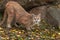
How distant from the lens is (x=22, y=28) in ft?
30.6

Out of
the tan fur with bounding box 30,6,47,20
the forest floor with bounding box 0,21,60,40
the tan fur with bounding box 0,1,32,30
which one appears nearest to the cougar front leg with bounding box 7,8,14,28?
Answer: the tan fur with bounding box 0,1,32,30

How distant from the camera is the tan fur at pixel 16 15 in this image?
29.2 feet

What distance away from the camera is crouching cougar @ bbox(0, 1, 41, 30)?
29.3 ft

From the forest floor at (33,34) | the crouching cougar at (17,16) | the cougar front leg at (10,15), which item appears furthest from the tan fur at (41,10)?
the cougar front leg at (10,15)

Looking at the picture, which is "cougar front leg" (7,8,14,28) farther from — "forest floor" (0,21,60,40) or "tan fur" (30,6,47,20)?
"tan fur" (30,6,47,20)

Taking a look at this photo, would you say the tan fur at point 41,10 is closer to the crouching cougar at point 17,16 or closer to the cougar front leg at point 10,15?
the crouching cougar at point 17,16

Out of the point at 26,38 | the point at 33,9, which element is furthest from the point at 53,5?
the point at 26,38

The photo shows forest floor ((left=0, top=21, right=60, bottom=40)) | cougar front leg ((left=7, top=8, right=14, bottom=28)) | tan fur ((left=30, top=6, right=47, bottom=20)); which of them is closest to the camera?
forest floor ((left=0, top=21, right=60, bottom=40))

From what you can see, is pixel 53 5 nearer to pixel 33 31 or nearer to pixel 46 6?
pixel 46 6

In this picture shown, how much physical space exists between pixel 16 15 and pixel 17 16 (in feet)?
0.17

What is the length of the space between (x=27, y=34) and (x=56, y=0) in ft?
8.09

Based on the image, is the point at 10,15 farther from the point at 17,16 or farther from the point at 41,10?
the point at 41,10

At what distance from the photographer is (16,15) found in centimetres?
911

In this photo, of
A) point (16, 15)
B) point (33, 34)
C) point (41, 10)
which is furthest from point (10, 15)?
point (41, 10)
